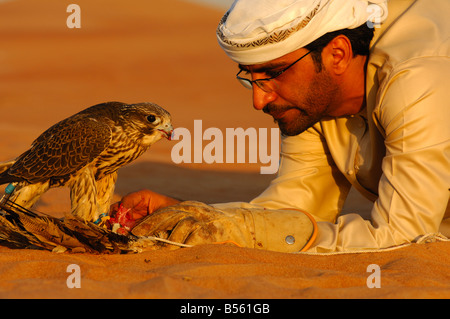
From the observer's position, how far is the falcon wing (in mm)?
4500

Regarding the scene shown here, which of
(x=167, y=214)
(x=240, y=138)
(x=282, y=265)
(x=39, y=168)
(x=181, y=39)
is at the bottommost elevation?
(x=282, y=265)

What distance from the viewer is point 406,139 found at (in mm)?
3807

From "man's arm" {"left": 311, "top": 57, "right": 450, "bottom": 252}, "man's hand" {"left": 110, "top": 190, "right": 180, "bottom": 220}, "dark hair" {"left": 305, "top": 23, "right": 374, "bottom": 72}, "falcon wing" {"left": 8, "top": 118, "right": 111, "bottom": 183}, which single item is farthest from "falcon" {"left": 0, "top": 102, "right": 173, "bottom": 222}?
"man's arm" {"left": 311, "top": 57, "right": 450, "bottom": 252}

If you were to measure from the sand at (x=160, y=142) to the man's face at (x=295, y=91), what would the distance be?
3.50ft

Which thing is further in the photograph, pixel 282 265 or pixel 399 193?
pixel 399 193

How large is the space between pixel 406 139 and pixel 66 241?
1.86m

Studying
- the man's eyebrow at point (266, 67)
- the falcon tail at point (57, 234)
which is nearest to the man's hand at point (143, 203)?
the falcon tail at point (57, 234)

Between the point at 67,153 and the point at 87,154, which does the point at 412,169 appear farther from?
the point at 67,153

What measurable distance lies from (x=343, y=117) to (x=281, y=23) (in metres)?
0.96

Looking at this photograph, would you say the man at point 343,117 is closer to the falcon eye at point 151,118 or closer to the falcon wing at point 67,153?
the falcon wing at point 67,153

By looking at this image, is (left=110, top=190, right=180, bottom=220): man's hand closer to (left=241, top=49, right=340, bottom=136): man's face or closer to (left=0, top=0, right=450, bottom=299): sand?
(left=0, top=0, right=450, bottom=299): sand

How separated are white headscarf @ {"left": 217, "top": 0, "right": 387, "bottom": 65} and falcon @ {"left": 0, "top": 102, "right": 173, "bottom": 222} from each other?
2.79ft
